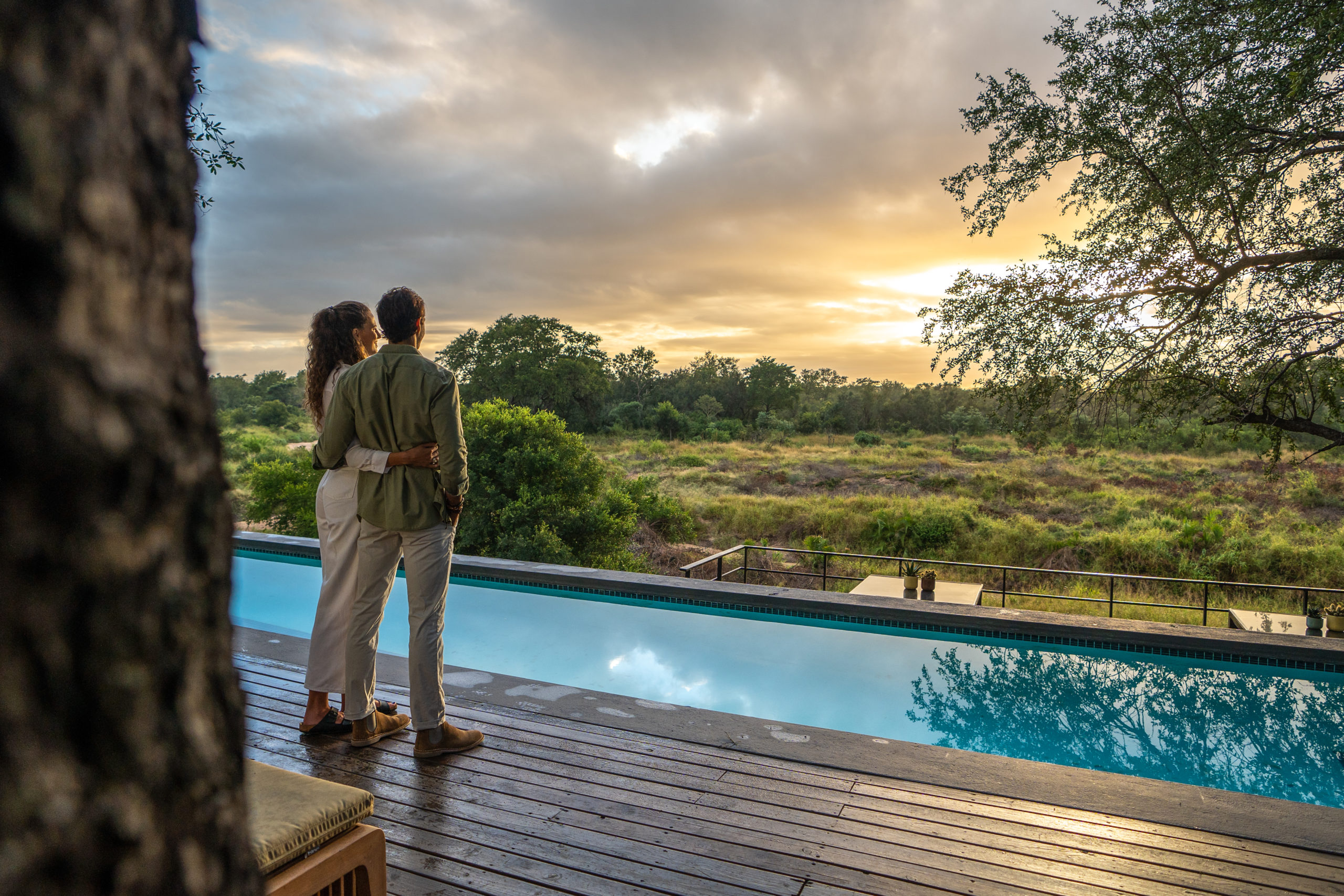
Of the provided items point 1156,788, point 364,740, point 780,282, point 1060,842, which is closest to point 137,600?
point 1060,842

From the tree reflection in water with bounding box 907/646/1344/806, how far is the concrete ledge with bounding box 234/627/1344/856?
62.9 inches

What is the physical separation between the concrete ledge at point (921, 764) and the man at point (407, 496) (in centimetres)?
54

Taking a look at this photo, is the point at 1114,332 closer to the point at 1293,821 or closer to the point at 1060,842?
the point at 1293,821

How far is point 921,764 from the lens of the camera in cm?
248

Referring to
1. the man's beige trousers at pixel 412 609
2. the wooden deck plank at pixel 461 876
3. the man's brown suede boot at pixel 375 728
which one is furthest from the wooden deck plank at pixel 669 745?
the wooden deck plank at pixel 461 876

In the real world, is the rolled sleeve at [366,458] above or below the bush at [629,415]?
below

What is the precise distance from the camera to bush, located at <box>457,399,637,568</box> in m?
8.02

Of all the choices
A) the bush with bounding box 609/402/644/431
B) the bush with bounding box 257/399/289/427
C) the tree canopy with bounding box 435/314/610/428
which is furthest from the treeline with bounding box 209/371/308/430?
the bush with bounding box 609/402/644/431

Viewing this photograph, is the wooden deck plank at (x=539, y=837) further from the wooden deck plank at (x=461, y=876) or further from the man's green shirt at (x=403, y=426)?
the man's green shirt at (x=403, y=426)

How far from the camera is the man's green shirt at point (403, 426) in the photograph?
2.39m

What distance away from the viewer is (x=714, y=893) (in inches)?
68.9

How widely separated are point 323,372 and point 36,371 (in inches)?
104

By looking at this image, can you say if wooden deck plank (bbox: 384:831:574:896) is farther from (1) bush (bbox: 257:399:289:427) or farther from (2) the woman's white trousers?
(1) bush (bbox: 257:399:289:427)

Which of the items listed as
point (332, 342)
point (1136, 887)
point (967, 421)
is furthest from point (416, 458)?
point (967, 421)
